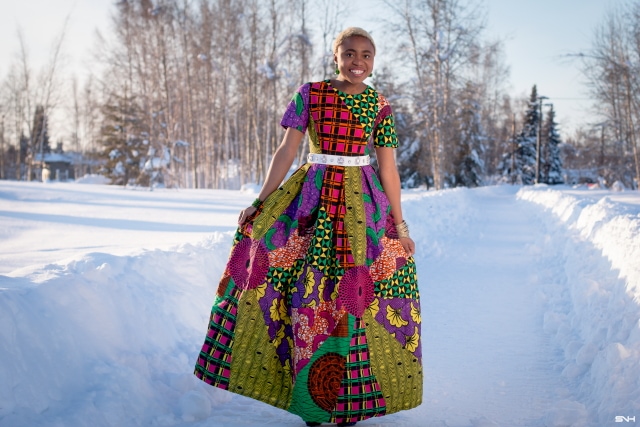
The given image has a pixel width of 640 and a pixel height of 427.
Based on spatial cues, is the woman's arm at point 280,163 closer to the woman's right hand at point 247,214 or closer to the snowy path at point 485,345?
the woman's right hand at point 247,214

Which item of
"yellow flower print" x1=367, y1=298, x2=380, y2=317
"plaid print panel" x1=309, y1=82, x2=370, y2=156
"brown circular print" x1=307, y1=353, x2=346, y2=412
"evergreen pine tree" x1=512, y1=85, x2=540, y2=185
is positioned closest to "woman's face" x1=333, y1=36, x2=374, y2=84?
"plaid print panel" x1=309, y1=82, x2=370, y2=156

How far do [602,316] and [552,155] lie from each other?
53.0 m

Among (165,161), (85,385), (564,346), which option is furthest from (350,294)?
(165,161)

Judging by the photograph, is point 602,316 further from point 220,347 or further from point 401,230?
point 220,347

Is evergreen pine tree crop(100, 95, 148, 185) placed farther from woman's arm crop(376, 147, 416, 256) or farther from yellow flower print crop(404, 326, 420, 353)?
yellow flower print crop(404, 326, 420, 353)

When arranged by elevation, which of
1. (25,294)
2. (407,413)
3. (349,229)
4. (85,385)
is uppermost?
(349,229)

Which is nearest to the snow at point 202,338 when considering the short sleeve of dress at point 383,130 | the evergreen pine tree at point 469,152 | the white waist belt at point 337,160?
the white waist belt at point 337,160

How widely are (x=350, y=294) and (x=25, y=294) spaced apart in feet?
5.59

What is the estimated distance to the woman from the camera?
8.34 ft

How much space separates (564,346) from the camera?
3.98 m

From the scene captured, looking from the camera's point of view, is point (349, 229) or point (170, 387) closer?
point (349, 229)

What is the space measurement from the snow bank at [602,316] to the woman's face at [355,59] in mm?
2118

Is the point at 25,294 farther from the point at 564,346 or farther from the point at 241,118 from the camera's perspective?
the point at 241,118

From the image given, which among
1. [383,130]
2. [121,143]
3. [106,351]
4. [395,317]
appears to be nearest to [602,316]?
[395,317]
